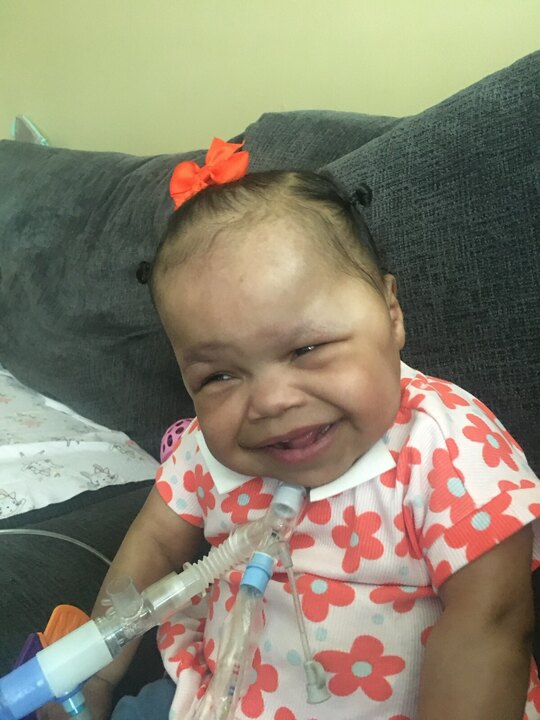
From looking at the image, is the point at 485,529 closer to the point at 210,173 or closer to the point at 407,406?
the point at 407,406

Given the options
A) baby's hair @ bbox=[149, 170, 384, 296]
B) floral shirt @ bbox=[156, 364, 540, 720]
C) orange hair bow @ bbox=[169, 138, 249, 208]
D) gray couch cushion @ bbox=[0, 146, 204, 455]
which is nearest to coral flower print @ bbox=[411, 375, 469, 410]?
floral shirt @ bbox=[156, 364, 540, 720]

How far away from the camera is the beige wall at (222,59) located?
4.06ft

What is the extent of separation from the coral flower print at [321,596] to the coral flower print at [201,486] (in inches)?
6.9

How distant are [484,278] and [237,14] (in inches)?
44.7

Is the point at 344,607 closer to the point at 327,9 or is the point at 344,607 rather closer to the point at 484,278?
the point at 484,278

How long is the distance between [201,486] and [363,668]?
1.03 feet

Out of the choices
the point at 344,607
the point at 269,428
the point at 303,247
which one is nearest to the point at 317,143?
the point at 303,247

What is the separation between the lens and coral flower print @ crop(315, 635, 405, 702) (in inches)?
27.3

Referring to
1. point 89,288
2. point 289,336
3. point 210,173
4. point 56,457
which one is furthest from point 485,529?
point 89,288

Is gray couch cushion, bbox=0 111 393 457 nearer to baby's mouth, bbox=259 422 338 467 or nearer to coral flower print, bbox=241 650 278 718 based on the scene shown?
baby's mouth, bbox=259 422 338 467

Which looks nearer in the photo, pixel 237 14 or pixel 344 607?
pixel 344 607

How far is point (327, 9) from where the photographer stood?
4.63 ft

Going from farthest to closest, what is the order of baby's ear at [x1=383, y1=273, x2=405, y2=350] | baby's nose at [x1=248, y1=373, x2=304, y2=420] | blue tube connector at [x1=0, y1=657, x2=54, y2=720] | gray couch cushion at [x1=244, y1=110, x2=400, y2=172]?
gray couch cushion at [x1=244, y1=110, x2=400, y2=172] → baby's ear at [x1=383, y1=273, x2=405, y2=350] → baby's nose at [x1=248, y1=373, x2=304, y2=420] → blue tube connector at [x1=0, y1=657, x2=54, y2=720]

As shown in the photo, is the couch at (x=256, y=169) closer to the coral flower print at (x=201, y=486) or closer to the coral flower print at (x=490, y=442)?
the coral flower print at (x=490, y=442)
